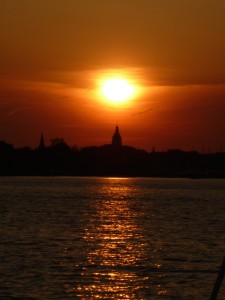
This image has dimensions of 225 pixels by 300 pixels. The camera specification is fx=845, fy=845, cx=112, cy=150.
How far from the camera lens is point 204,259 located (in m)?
43.0

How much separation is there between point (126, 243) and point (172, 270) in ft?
45.7

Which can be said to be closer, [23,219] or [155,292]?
[155,292]

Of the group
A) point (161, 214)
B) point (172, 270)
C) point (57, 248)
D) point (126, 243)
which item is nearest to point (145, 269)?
point (172, 270)

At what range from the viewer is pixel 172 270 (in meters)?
39.1

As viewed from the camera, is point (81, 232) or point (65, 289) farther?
point (81, 232)

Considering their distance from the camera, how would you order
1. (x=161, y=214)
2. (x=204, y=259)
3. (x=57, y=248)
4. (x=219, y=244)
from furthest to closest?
(x=161, y=214)
(x=219, y=244)
(x=57, y=248)
(x=204, y=259)

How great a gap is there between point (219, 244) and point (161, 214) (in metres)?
37.9

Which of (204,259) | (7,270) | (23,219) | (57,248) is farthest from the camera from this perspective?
(23,219)

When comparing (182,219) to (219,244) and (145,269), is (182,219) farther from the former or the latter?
(145,269)

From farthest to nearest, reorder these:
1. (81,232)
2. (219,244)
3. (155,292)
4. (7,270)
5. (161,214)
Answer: (161,214) < (81,232) < (219,244) < (7,270) < (155,292)

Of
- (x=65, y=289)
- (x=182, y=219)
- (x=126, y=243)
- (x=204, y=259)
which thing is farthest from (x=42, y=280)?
(x=182, y=219)

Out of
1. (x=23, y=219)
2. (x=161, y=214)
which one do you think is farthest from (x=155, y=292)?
(x=161, y=214)

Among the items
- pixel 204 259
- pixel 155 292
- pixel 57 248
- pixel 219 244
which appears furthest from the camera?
pixel 219 244

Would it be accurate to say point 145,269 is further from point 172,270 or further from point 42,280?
point 42,280
